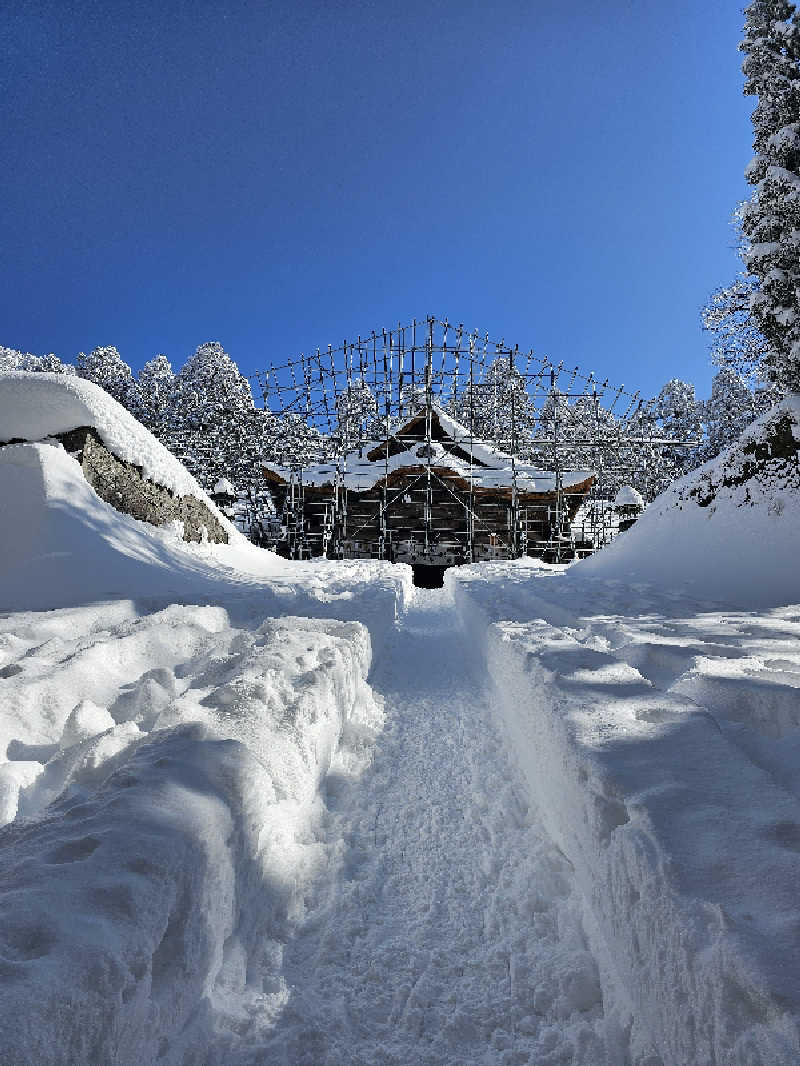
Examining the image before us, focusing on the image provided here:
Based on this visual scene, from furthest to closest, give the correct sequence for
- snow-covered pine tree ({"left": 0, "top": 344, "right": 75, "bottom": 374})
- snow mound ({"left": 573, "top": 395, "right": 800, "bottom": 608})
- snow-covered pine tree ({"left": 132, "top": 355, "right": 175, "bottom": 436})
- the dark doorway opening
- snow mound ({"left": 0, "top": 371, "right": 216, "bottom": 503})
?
snow-covered pine tree ({"left": 0, "top": 344, "right": 75, "bottom": 374})
snow-covered pine tree ({"left": 132, "top": 355, "right": 175, "bottom": 436})
the dark doorway opening
snow mound ({"left": 573, "top": 395, "right": 800, "bottom": 608})
snow mound ({"left": 0, "top": 371, "right": 216, "bottom": 503})

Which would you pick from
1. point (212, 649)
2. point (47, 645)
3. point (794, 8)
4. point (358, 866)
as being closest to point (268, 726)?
point (358, 866)

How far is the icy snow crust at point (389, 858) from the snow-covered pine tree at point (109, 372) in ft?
126

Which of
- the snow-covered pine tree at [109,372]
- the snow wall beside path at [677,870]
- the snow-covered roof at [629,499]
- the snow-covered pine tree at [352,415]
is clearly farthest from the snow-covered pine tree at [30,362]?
the snow wall beside path at [677,870]

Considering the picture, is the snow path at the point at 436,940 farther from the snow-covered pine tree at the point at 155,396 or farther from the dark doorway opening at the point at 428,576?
the snow-covered pine tree at the point at 155,396

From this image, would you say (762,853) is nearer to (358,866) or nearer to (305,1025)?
(305,1025)

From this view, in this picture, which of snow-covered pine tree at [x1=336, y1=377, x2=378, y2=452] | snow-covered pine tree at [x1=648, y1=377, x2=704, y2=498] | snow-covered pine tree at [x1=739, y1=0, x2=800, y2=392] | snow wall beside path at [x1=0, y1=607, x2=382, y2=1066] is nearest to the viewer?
snow wall beside path at [x1=0, y1=607, x2=382, y2=1066]

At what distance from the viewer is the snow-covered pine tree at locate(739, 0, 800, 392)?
8656mm

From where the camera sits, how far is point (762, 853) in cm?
122

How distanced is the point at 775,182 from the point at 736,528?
5.69 metres

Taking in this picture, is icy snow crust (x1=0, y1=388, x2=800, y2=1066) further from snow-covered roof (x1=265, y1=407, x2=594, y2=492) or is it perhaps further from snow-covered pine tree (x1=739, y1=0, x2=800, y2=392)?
snow-covered roof (x1=265, y1=407, x2=594, y2=492)

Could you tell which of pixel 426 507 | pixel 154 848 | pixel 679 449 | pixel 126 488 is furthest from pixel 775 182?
pixel 679 449

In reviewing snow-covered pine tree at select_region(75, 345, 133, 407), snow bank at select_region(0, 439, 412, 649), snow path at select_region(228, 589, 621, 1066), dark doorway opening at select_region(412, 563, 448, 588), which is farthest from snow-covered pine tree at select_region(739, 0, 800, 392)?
snow-covered pine tree at select_region(75, 345, 133, 407)

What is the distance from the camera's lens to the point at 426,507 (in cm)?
2002

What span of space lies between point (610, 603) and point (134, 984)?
5727mm
